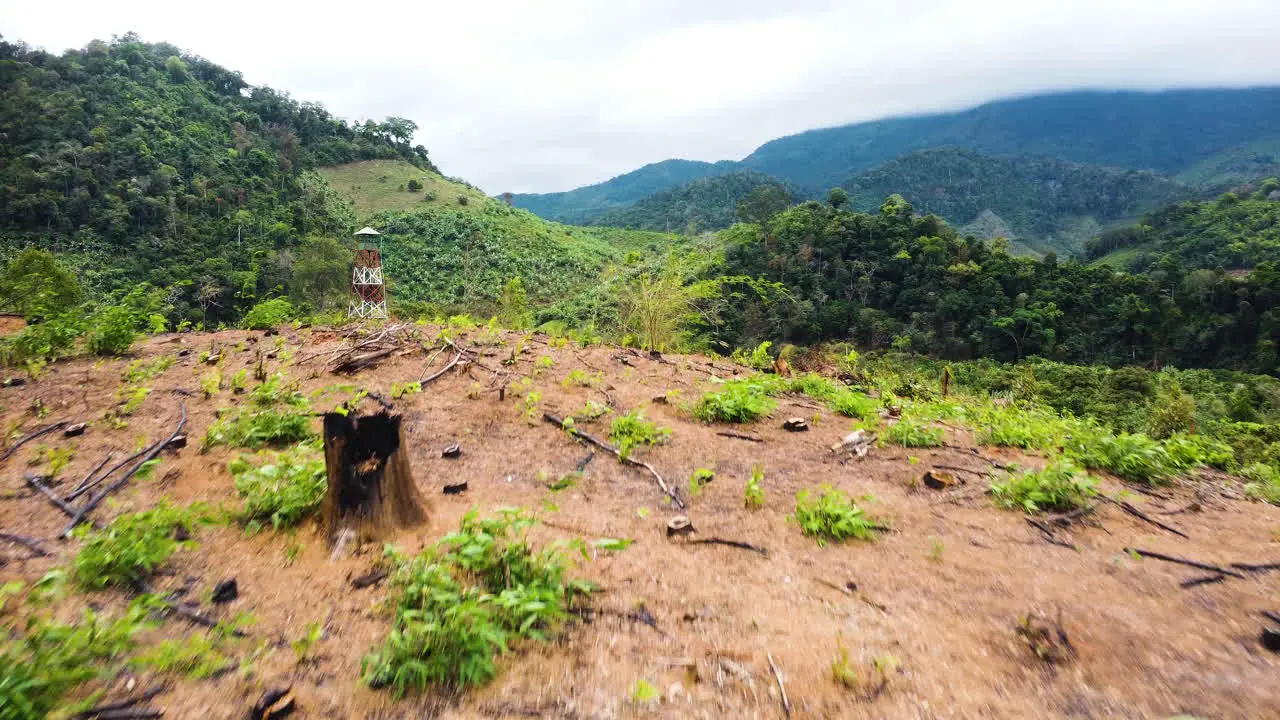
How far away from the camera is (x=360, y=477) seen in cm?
282

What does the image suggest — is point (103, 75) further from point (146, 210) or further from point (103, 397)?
point (103, 397)

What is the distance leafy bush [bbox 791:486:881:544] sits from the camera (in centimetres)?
317

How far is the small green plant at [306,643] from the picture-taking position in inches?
75.4

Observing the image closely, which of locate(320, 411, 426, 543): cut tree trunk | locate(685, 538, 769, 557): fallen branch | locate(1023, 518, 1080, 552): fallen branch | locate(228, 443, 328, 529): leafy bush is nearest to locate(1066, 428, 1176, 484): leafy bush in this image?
locate(1023, 518, 1080, 552): fallen branch

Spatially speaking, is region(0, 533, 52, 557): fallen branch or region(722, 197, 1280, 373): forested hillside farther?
region(722, 197, 1280, 373): forested hillside

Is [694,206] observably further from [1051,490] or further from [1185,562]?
[1185,562]

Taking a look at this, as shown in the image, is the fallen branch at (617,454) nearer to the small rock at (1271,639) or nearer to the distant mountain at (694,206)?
the small rock at (1271,639)

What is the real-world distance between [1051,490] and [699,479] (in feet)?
7.38

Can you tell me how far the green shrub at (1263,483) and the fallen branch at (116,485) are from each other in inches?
284

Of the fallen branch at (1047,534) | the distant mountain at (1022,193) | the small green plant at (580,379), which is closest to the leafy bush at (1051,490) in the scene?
the fallen branch at (1047,534)

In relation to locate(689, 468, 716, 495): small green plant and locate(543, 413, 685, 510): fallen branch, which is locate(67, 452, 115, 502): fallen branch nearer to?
locate(543, 413, 685, 510): fallen branch

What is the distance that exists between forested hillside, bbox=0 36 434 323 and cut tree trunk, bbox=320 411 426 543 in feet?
117

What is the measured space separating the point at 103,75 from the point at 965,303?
91.4m

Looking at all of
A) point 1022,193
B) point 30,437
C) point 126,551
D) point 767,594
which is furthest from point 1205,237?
point 30,437
